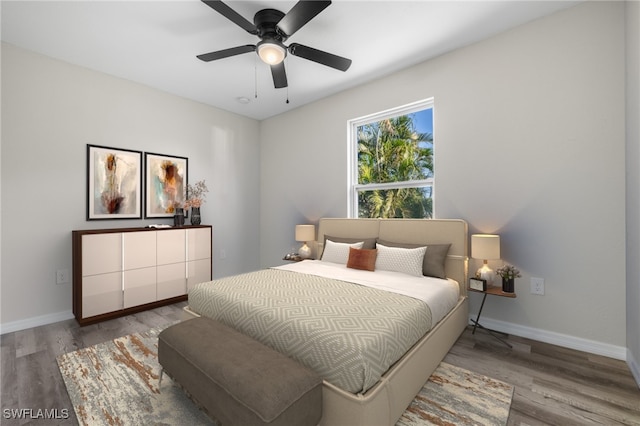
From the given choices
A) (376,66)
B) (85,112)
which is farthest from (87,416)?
(376,66)

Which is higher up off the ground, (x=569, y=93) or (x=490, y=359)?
Result: (x=569, y=93)

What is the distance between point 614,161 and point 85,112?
5.20 meters

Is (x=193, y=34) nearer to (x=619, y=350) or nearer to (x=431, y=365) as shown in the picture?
(x=431, y=365)

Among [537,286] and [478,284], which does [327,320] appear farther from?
[537,286]

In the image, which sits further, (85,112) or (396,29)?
(85,112)

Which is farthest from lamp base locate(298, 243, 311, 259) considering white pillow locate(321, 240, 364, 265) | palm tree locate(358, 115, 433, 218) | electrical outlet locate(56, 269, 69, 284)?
electrical outlet locate(56, 269, 69, 284)

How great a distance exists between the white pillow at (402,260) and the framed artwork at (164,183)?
2.92m

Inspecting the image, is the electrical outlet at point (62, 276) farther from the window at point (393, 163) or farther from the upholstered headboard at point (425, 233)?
the window at point (393, 163)

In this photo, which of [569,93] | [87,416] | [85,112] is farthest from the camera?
[85,112]

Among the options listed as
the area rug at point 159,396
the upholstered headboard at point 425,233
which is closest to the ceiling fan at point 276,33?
the upholstered headboard at point 425,233

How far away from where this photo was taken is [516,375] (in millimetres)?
1994

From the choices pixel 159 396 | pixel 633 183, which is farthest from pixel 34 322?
pixel 633 183

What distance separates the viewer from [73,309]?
3.10 m

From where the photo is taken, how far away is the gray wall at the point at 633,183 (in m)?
1.91
